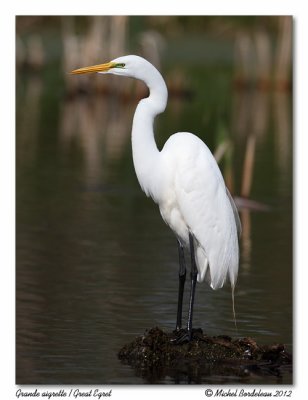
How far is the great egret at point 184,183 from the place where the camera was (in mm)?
5891

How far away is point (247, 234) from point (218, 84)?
13.5m

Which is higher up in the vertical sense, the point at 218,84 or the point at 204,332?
the point at 218,84

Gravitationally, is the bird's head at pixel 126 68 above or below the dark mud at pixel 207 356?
above

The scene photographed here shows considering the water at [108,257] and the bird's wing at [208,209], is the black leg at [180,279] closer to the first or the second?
the bird's wing at [208,209]

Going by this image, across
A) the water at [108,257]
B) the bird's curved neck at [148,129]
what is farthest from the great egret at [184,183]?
the water at [108,257]

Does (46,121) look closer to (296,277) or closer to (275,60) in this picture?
(275,60)

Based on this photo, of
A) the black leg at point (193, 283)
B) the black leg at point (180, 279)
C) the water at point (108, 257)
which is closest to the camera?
the black leg at point (193, 283)

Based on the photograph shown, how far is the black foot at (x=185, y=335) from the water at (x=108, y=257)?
0.28 m

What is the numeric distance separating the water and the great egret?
2.16 feet

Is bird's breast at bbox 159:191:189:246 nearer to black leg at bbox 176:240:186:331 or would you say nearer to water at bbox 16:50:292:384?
black leg at bbox 176:240:186:331

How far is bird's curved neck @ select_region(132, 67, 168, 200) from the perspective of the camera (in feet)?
19.5

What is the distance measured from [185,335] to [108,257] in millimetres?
2851

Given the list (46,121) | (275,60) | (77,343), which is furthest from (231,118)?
(77,343)

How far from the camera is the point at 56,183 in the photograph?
12.1 metres
